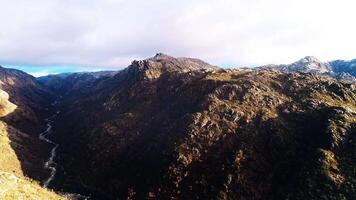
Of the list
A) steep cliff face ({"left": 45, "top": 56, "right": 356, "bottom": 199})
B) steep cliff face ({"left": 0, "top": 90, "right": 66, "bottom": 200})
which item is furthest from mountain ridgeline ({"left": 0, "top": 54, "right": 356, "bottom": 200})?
steep cliff face ({"left": 0, "top": 90, "right": 66, "bottom": 200})

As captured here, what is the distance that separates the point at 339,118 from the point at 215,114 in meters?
47.0

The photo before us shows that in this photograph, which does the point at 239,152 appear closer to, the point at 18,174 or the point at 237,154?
the point at 237,154

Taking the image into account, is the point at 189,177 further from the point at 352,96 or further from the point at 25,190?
the point at 352,96

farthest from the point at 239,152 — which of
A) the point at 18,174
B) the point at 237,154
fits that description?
the point at 18,174

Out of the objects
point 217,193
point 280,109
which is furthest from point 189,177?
point 280,109

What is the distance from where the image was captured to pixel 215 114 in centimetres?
18325

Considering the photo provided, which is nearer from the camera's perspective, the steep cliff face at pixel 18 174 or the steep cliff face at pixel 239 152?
the steep cliff face at pixel 18 174

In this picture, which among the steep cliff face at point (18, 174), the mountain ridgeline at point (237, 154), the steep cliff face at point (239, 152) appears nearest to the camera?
the steep cliff face at point (18, 174)

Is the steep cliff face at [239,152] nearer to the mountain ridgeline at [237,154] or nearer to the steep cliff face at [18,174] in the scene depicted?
the mountain ridgeline at [237,154]

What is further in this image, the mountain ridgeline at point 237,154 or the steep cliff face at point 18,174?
the mountain ridgeline at point 237,154

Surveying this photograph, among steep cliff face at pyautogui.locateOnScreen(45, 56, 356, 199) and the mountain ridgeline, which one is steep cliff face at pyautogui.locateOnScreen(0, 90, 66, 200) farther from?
steep cliff face at pyautogui.locateOnScreen(45, 56, 356, 199)

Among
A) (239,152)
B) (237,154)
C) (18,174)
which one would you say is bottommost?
(18,174)

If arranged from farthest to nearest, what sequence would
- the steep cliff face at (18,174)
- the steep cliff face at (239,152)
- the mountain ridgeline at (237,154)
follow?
the mountain ridgeline at (237,154) → the steep cliff face at (239,152) → the steep cliff face at (18,174)

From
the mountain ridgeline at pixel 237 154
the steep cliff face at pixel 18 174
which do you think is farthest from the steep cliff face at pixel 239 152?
the steep cliff face at pixel 18 174
